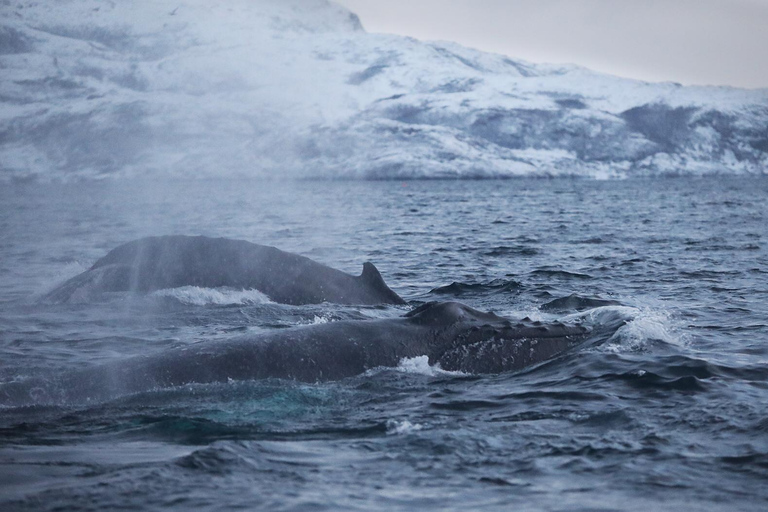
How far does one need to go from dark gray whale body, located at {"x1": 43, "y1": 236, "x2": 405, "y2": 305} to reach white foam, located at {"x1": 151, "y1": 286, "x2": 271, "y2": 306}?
0.53ft

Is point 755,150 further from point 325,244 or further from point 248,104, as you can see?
point 325,244

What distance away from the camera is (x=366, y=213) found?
5559cm

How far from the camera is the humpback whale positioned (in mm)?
10055

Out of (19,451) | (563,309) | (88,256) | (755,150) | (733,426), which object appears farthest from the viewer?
(755,150)

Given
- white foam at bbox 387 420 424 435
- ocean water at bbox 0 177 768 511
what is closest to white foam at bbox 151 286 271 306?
ocean water at bbox 0 177 768 511

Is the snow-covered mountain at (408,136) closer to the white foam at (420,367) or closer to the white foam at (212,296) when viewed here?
the white foam at (212,296)

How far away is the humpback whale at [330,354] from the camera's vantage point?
33.0 ft

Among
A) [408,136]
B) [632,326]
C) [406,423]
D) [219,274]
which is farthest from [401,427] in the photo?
[408,136]

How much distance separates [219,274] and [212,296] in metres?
0.64

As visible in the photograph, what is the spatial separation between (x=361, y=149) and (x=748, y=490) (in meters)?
158

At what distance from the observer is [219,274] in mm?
17500

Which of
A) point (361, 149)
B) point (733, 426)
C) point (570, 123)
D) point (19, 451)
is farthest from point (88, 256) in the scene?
point (570, 123)

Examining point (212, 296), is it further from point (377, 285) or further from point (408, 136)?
point (408, 136)

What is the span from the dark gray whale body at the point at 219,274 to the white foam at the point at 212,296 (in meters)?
0.16
